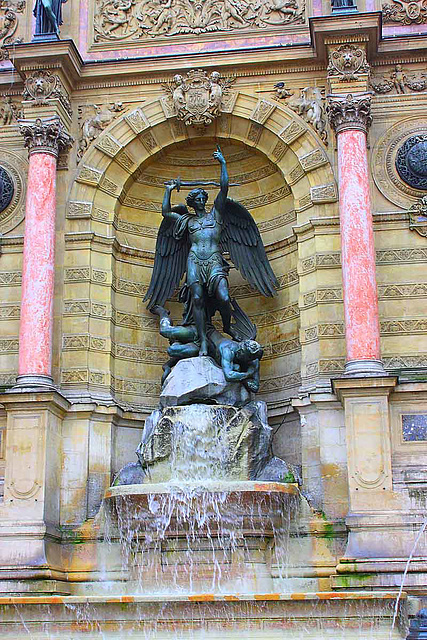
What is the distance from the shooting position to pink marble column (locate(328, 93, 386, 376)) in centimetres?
1377

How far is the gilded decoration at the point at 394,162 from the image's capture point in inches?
597

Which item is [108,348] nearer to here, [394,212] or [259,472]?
[259,472]

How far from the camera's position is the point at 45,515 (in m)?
13.5

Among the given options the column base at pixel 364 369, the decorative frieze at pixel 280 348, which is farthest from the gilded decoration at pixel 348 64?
the column base at pixel 364 369

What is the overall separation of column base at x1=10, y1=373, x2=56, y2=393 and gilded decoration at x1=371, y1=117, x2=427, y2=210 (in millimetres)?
6198

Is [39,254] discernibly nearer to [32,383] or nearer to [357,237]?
[32,383]

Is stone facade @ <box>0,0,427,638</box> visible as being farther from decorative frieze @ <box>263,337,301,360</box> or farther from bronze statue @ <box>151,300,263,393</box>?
bronze statue @ <box>151,300,263,393</box>

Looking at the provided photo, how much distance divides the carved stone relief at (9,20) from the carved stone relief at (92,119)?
1.94 m

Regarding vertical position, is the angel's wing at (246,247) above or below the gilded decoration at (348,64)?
below

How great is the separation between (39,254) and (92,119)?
2.88 metres

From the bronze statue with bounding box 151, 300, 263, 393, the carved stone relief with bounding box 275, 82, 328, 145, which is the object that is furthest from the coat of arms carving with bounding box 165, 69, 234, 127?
the bronze statue with bounding box 151, 300, 263, 393

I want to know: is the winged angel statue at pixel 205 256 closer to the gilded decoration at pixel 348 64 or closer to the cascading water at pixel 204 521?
the cascading water at pixel 204 521

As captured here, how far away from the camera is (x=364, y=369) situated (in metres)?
13.5

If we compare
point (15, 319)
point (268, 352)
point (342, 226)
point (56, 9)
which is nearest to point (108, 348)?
point (15, 319)
